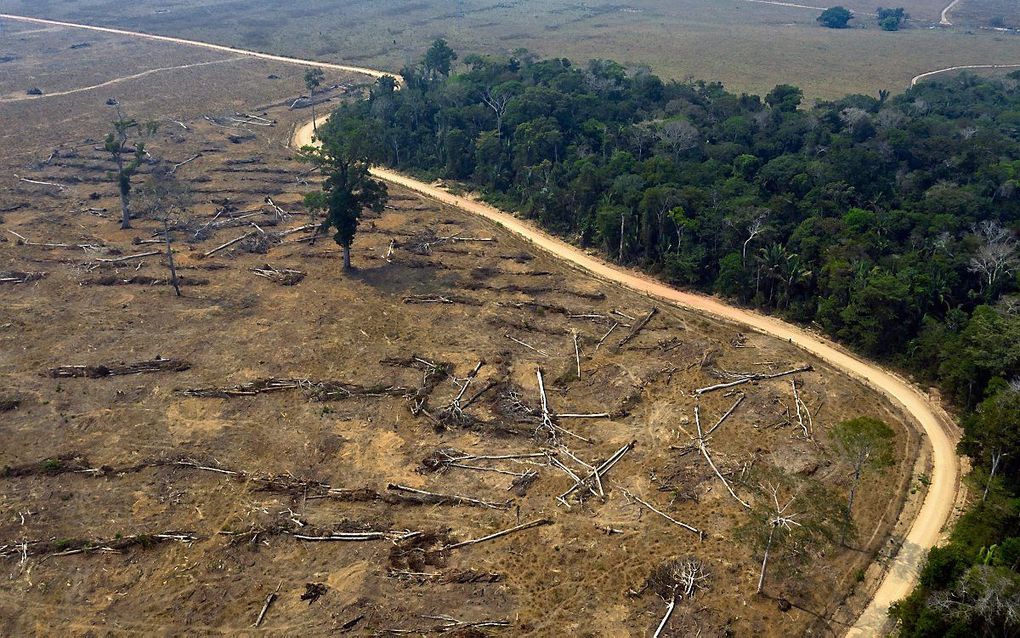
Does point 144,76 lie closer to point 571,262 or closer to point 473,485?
point 571,262

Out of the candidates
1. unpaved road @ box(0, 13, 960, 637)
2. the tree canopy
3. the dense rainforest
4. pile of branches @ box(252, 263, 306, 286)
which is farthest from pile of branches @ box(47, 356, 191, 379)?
the tree canopy

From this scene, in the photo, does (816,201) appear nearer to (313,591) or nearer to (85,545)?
(313,591)

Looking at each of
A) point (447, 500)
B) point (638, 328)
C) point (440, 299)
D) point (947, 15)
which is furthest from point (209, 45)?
point (947, 15)

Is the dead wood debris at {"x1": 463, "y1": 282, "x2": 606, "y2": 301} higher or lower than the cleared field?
lower

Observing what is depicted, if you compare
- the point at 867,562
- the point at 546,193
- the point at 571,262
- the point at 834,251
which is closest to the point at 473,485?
the point at 867,562

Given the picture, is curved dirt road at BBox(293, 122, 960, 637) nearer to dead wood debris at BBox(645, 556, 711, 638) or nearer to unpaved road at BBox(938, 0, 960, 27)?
dead wood debris at BBox(645, 556, 711, 638)

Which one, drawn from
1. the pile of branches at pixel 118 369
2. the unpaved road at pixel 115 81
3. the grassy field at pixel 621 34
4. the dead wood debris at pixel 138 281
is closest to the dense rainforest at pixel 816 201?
the dead wood debris at pixel 138 281

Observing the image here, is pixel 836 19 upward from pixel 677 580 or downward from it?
upward
